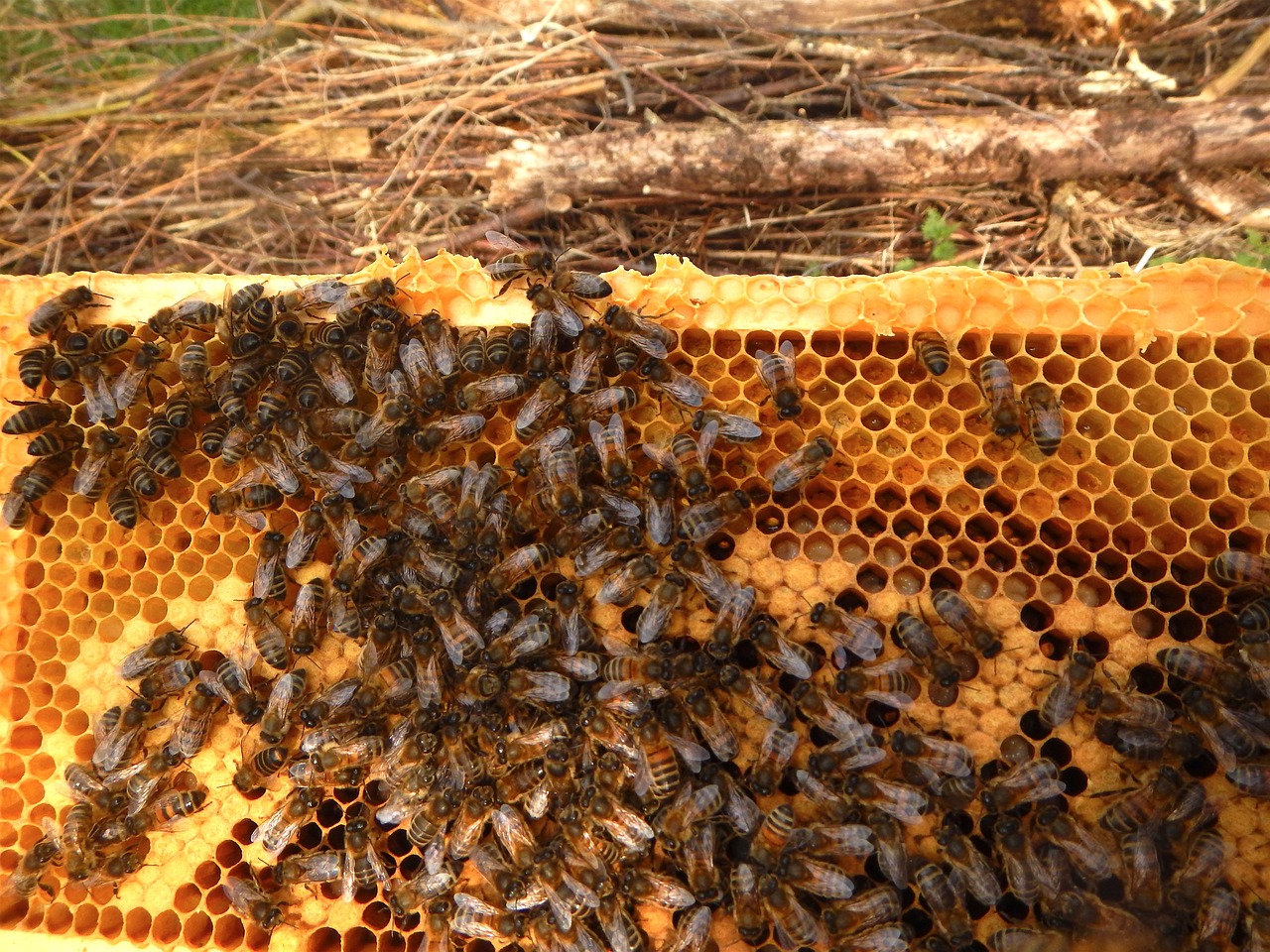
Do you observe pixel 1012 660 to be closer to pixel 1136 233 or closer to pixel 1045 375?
pixel 1045 375

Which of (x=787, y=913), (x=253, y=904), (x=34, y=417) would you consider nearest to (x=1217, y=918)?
(x=787, y=913)

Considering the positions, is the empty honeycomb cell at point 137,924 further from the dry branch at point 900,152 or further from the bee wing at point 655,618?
the dry branch at point 900,152

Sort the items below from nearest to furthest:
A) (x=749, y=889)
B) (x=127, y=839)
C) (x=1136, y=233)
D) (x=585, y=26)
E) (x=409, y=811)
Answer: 1. (x=749, y=889)
2. (x=409, y=811)
3. (x=127, y=839)
4. (x=1136, y=233)
5. (x=585, y=26)

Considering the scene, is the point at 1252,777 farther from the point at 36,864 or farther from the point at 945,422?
the point at 36,864

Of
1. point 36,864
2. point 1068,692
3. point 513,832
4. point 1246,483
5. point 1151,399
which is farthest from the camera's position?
point 36,864

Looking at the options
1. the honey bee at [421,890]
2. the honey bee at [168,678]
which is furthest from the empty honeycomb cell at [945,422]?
the honey bee at [168,678]

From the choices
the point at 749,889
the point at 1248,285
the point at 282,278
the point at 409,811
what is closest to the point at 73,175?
the point at 282,278
